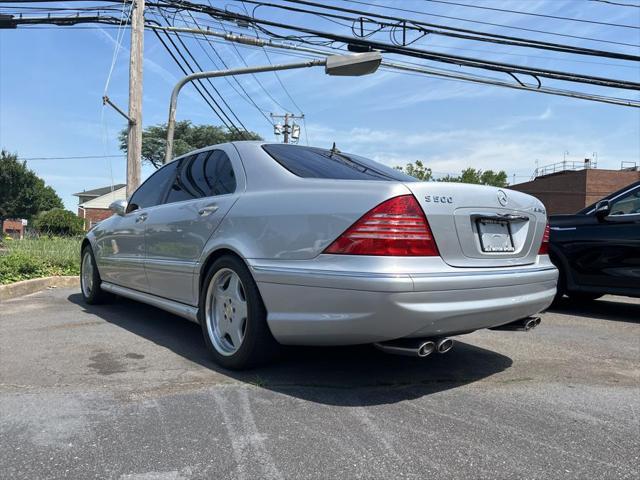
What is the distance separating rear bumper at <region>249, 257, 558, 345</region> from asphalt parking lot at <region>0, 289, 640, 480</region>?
42 cm

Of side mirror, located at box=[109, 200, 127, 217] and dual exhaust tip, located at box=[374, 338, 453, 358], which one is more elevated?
side mirror, located at box=[109, 200, 127, 217]

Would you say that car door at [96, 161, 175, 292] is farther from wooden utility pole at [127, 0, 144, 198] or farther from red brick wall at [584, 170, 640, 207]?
red brick wall at [584, 170, 640, 207]

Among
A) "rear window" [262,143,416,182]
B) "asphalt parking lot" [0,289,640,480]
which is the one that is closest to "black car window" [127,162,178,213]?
"asphalt parking lot" [0,289,640,480]

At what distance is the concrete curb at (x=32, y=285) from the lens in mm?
6496

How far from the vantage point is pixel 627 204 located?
5934 mm

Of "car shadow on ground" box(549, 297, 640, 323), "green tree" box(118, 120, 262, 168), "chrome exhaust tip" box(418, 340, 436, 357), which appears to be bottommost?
"car shadow on ground" box(549, 297, 640, 323)

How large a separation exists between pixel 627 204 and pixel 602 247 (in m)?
0.55

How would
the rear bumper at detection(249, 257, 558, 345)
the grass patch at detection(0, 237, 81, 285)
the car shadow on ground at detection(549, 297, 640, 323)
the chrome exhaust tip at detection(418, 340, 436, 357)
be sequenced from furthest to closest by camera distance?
the grass patch at detection(0, 237, 81, 285), the car shadow on ground at detection(549, 297, 640, 323), the chrome exhaust tip at detection(418, 340, 436, 357), the rear bumper at detection(249, 257, 558, 345)

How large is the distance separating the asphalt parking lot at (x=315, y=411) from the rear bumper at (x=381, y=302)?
419mm

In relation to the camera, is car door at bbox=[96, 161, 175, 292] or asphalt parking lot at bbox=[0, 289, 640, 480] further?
car door at bbox=[96, 161, 175, 292]

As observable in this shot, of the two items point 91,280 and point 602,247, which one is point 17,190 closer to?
point 91,280

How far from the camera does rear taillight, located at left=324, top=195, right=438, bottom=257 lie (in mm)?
2746

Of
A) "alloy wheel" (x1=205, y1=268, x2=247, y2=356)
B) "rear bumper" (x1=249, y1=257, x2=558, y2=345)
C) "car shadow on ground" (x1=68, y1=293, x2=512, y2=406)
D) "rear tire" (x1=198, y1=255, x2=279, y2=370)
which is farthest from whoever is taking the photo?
"alloy wheel" (x1=205, y1=268, x2=247, y2=356)

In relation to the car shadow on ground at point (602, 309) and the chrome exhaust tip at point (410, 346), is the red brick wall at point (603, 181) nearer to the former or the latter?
the car shadow on ground at point (602, 309)
